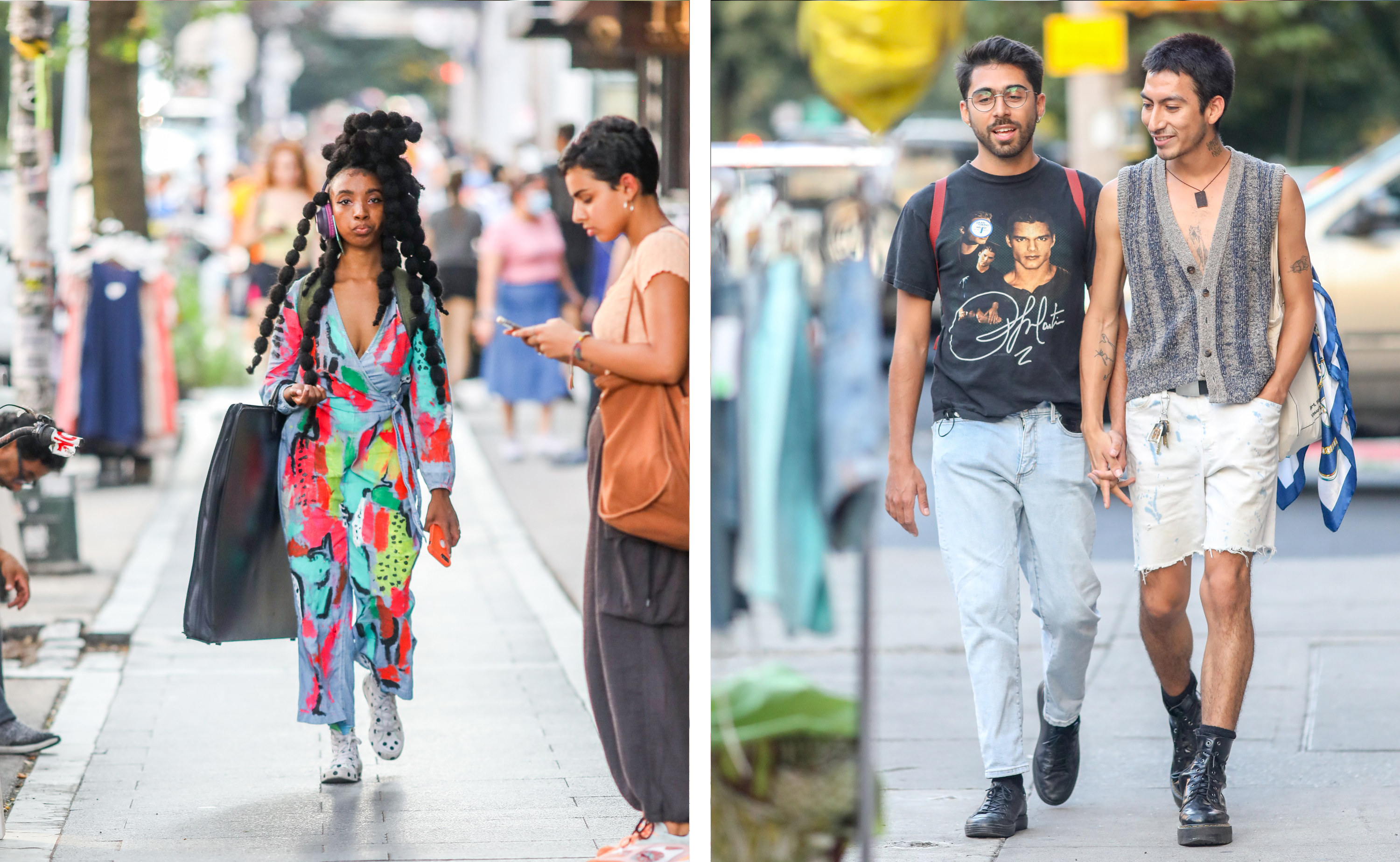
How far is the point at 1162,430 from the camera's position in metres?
4.52

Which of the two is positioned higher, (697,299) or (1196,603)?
(697,299)

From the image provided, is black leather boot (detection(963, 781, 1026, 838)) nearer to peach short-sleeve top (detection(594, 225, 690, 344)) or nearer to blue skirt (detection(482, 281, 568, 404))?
peach short-sleeve top (detection(594, 225, 690, 344))

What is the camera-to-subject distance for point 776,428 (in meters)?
3.64

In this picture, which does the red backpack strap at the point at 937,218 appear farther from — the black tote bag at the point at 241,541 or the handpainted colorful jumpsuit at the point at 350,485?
the black tote bag at the point at 241,541

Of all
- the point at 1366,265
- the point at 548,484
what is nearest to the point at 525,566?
the point at 548,484

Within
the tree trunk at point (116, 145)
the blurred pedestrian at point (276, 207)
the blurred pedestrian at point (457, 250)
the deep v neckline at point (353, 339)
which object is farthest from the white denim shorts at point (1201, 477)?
the blurred pedestrian at point (457, 250)

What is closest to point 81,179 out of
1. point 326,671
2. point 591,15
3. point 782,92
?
point 591,15

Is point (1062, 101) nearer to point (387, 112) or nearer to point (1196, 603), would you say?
point (1196, 603)

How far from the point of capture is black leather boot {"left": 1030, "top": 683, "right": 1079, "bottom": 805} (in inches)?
187

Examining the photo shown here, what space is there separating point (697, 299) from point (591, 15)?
7.40m

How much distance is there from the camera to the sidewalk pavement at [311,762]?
4.51 meters

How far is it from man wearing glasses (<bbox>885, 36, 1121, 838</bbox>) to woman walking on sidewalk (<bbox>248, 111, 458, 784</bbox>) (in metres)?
1.28

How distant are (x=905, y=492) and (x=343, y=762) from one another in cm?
176
